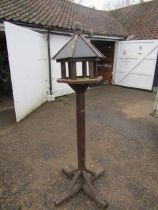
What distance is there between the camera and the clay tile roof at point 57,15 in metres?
5.62

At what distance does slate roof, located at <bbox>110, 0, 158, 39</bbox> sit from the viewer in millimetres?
8413

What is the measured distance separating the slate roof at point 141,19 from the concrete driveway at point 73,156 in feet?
15.7

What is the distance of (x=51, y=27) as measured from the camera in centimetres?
606

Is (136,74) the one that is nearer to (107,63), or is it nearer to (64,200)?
(107,63)

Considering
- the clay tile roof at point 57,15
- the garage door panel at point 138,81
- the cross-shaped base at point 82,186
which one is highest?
→ the clay tile roof at point 57,15

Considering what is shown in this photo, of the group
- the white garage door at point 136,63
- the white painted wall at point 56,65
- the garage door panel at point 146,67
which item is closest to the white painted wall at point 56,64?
the white painted wall at point 56,65

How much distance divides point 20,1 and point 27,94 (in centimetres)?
419

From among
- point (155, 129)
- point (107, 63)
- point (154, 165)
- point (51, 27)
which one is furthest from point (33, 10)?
point (154, 165)

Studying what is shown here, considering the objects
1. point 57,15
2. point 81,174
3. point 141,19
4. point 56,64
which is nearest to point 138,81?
point 141,19

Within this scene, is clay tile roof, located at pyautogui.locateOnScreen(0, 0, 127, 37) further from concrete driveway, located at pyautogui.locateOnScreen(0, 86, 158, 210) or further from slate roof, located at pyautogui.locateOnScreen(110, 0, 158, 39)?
concrete driveway, located at pyautogui.locateOnScreen(0, 86, 158, 210)

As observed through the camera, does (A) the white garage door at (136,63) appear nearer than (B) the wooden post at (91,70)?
No

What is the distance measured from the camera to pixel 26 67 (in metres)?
4.73

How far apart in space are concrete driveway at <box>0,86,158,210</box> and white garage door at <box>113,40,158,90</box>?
122 inches

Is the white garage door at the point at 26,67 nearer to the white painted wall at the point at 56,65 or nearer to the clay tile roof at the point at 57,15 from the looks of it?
the white painted wall at the point at 56,65
